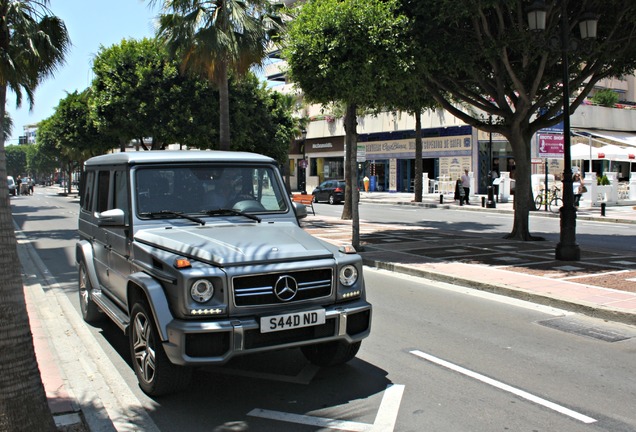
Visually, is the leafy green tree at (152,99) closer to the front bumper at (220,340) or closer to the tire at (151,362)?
the tire at (151,362)

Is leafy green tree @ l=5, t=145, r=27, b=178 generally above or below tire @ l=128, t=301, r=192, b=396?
above

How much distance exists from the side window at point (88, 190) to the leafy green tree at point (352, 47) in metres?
6.89

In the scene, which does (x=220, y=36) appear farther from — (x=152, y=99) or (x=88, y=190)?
(x=152, y=99)

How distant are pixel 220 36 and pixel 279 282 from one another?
1351cm

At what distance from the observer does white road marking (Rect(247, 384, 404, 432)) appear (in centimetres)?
421

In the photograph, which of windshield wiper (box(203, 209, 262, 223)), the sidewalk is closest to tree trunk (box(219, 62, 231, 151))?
the sidewalk

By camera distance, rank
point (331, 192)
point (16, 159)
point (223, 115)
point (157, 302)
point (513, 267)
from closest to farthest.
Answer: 1. point (157, 302)
2. point (513, 267)
3. point (223, 115)
4. point (331, 192)
5. point (16, 159)

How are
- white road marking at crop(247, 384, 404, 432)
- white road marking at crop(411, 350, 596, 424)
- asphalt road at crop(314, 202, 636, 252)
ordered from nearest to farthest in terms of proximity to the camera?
white road marking at crop(247, 384, 404, 432) < white road marking at crop(411, 350, 596, 424) < asphalt road at crop(314, 202, 636, 252)

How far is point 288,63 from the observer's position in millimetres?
13922

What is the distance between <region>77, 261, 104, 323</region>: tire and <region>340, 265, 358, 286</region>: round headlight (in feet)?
11.9

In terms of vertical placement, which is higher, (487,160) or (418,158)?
(487,160)

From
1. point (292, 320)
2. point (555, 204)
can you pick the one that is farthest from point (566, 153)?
point (555, 204)

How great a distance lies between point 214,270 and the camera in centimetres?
436

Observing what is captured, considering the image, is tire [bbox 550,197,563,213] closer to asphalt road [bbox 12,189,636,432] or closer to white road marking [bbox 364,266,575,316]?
white road marking [bbox 364,266,575,316]
